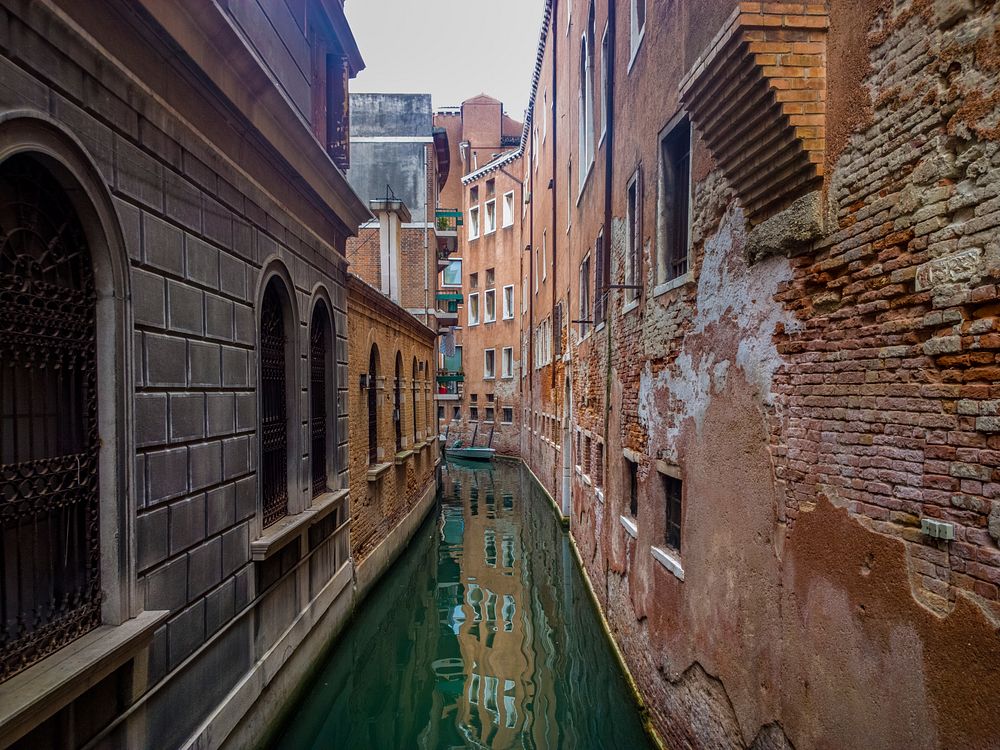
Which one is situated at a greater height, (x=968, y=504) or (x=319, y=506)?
(x=968, y=504)

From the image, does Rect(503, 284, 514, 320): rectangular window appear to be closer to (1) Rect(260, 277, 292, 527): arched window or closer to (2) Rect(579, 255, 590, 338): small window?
(2) Rect(579, 255, 590, 338): small window

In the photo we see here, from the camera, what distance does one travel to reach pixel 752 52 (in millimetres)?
3395

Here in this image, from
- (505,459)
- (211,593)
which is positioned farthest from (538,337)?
(211,593)

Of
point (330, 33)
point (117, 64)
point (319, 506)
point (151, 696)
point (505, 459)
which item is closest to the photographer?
point (117, 64)

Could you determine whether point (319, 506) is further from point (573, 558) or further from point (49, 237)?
point (573, 558)

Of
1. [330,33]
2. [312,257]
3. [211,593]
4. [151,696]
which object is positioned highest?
[330,33]

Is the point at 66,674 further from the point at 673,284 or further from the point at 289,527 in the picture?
the point at 673,284

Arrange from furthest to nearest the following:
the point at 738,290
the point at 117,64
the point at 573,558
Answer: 1. the point at 573,558
2. the point at 738,290
3. the point at 117,64

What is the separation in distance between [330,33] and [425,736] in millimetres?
8228

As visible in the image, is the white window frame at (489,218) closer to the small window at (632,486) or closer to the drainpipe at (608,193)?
the drainpipe at (608,193)

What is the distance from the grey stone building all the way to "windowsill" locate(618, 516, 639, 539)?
3.41m

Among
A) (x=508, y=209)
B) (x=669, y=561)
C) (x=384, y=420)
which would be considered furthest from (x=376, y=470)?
(x=508, y=209)

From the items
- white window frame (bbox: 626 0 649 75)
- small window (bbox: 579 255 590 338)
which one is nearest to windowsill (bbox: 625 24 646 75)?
white window frame (bbox: 626 0 649 75)

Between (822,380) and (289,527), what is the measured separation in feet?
15.3
